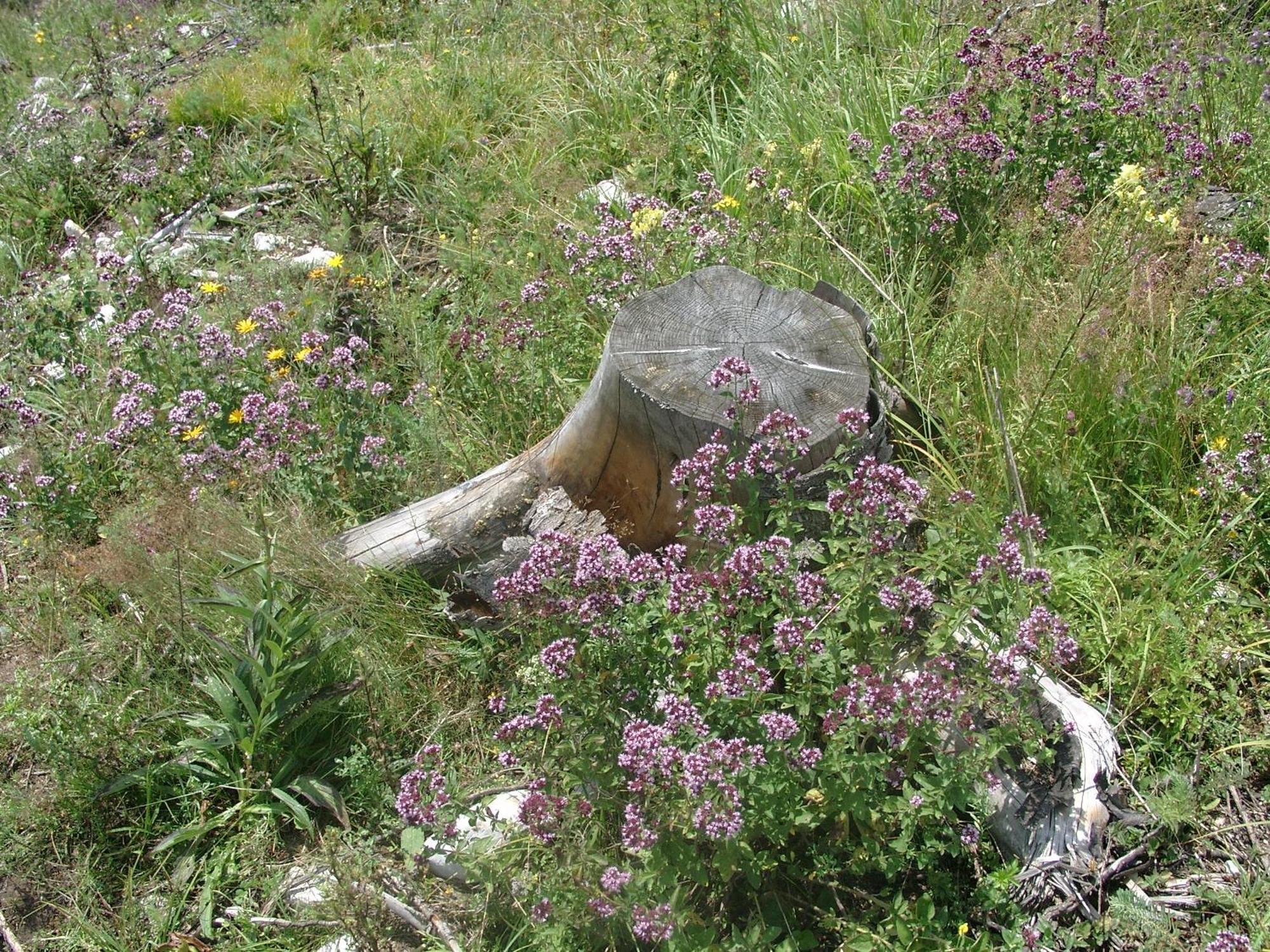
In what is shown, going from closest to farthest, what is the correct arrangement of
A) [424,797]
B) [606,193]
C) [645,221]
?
1. [424,797]
2. [645,221]
3. [606,193]

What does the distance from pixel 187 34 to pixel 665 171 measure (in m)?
5.50

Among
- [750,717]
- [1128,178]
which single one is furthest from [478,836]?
[1128,178]

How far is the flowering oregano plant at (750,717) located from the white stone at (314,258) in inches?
137

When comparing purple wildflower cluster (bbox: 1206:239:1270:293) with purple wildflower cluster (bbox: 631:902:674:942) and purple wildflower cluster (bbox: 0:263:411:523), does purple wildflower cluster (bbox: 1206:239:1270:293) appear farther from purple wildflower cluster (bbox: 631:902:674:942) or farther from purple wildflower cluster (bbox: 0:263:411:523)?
purple wildflower cluster (bbox: 0:263:411:523)

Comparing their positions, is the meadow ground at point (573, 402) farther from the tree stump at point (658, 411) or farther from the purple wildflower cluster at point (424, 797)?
the tree stump at point (658, 411)

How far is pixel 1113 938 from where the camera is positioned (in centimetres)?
273

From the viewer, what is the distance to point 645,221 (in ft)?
13.9

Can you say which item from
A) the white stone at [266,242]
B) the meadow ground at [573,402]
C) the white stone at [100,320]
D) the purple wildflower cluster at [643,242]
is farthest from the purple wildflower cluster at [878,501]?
the white stone at [266,242]

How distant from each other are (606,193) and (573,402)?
169 cm

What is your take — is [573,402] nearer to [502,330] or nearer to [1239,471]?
[502,330]

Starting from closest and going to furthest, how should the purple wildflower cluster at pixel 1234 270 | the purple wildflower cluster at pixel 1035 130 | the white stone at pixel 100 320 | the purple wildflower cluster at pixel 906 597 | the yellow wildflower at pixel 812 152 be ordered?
1. the purple wildflower cluster at pixel 906 597
2. the purple wildflower cluster at pixel 1234 270
3. the purple wildflower cluster at pixel 1035 130
4. the yellow wildflower at pixel 812 152
5. the white stone at pixel 100 320

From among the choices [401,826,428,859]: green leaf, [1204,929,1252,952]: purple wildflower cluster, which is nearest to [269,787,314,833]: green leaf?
[401,826,428,859]: green leaf

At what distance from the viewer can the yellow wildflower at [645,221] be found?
4.25 m

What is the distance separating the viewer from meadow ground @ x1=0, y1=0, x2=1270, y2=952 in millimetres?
2695
